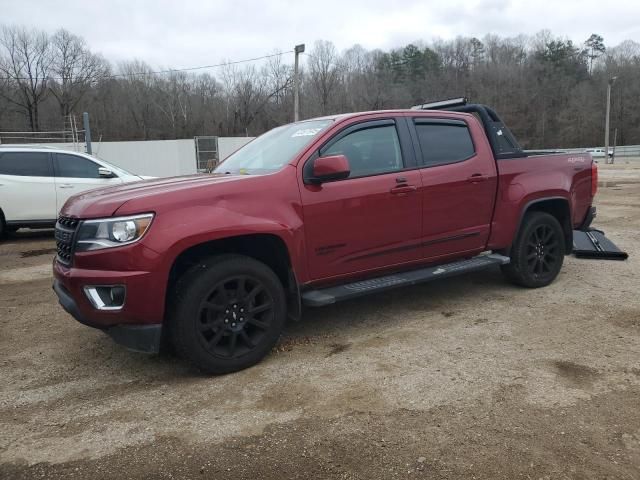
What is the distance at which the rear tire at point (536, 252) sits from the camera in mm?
5320

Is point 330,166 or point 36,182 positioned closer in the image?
point 330,166

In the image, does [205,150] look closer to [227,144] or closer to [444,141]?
[227,144]

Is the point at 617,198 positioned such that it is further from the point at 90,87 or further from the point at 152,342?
the point at 90,87

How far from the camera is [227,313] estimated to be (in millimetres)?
3580

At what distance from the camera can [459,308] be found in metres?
4.97

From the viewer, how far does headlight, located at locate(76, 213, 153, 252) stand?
3.28 m

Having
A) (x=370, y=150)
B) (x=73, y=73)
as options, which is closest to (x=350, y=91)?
(x=73, y=73)

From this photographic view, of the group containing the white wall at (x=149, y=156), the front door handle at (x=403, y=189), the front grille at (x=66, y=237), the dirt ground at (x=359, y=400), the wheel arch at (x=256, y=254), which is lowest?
the dirt ground at (x=359, y=400)

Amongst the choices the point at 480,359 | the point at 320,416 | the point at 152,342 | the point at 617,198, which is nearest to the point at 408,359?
the point at 480,359

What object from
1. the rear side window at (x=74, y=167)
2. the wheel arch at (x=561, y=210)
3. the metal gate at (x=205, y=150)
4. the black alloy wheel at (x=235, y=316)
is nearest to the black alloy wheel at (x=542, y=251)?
the wheel arch at (x=561, y=210)

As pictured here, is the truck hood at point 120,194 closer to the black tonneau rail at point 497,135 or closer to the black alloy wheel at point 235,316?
the black alloy wheel at point 235,316

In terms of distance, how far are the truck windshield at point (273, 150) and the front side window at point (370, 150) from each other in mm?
221

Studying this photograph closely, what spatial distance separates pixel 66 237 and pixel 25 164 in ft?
22.5

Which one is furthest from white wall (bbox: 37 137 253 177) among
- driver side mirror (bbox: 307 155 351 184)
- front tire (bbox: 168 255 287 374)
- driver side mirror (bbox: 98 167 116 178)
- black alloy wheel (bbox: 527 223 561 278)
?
front tire (bbox: 168 255 287 374)
